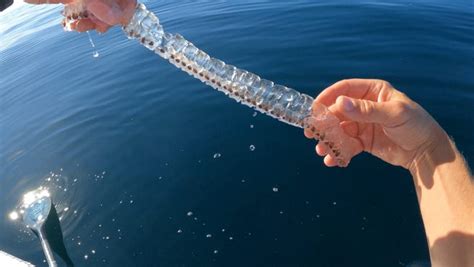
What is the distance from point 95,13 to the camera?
2492 millimetres

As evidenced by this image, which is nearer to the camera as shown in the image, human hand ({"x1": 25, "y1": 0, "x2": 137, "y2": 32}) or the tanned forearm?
human hand ({"x1": 25, "y1": 0, "x2": 137, "y2": 32})

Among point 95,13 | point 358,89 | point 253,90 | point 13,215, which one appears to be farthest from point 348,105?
point 13,215

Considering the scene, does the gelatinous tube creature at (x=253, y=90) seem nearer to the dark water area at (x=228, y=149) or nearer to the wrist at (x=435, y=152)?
the wrist at (x=435, y=152)

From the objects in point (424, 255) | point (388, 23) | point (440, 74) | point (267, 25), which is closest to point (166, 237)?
point (424, 255)

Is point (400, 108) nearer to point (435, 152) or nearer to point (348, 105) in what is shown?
point (348, 105)

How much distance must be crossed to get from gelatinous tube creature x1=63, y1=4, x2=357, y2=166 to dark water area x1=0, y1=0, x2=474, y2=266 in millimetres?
2125

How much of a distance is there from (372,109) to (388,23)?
9.86 meters

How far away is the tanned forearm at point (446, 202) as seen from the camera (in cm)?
308

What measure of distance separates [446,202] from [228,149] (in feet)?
13.8

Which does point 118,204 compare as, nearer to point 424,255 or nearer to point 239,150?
point 239,150

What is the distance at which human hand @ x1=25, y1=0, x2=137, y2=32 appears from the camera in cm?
248

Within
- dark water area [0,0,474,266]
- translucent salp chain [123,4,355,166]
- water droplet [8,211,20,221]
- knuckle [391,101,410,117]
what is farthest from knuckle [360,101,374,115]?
water droplet [8,211,20,221]

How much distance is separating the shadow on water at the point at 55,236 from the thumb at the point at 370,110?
14.2 feet

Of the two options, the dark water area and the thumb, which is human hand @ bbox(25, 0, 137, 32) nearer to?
the thumb
